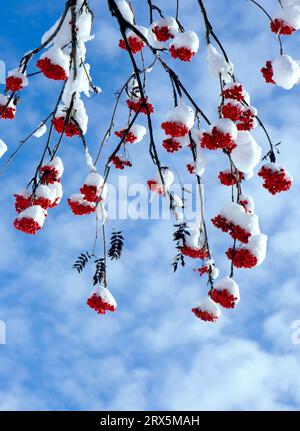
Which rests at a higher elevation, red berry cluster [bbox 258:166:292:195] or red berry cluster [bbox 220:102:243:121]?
red berry cluster [bbox 220:102:243:121]

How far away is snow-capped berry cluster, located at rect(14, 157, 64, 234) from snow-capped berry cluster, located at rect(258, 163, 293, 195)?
1217 millimetres

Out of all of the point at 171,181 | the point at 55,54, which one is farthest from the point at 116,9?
the point at 171,181

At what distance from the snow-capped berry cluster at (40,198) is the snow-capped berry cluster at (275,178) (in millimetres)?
1217

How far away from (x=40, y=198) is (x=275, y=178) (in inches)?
52.6

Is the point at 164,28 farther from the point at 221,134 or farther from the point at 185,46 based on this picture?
the point at 221,134

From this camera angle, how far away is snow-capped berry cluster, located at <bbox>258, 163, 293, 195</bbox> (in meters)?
3.03

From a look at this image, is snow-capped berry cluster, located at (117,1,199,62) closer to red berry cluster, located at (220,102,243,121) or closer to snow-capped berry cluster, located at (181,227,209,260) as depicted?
red berry cluster, located at (220,102,243,121)

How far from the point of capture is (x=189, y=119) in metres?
3.13

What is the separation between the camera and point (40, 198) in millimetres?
3344

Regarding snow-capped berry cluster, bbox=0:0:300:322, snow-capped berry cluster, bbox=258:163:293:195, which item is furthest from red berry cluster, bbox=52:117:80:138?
snow-capped berry cluster, bbox=258:163:293:195

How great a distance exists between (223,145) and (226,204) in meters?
0.38

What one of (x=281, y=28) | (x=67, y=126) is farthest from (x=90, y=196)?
(x=281, y=28)

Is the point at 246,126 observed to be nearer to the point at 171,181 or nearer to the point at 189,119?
the point at 189,119

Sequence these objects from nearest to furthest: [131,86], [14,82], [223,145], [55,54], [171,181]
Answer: [223,145] → [55,54] → [14,82] → [171,181] → [131,86]
